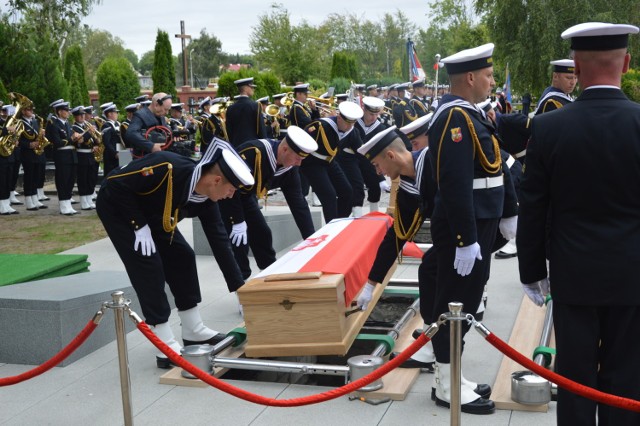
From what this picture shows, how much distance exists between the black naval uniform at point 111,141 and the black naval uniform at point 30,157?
4.06ft

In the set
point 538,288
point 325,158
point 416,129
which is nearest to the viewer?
point 538,288

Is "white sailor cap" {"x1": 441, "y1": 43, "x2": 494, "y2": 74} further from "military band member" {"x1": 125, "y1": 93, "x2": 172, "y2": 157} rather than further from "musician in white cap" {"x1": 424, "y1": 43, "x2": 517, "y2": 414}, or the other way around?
"military band member" {"x1": 125, "y1": 93, "x2": 172, "y2": 157}

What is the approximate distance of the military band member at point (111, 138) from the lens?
51.5 ft

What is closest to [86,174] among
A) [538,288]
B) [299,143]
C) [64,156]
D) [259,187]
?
[64,156]

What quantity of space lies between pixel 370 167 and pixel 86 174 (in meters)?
6.04

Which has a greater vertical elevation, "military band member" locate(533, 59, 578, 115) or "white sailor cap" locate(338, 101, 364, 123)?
"military band member" locate(533, 59, 578, 115)

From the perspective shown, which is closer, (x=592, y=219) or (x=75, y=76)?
(x=592, y=219)

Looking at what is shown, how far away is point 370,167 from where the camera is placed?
482 inches

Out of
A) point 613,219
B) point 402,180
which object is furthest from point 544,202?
point 402,180

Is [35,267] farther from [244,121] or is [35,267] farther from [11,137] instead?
[11,137]

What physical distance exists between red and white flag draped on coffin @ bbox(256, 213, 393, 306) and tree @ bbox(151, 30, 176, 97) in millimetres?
22974

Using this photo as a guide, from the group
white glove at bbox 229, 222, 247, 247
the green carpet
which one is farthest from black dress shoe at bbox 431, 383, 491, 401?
the green carpet

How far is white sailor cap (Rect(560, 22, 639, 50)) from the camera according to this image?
10.7 ft

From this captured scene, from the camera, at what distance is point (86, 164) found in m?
15.2
